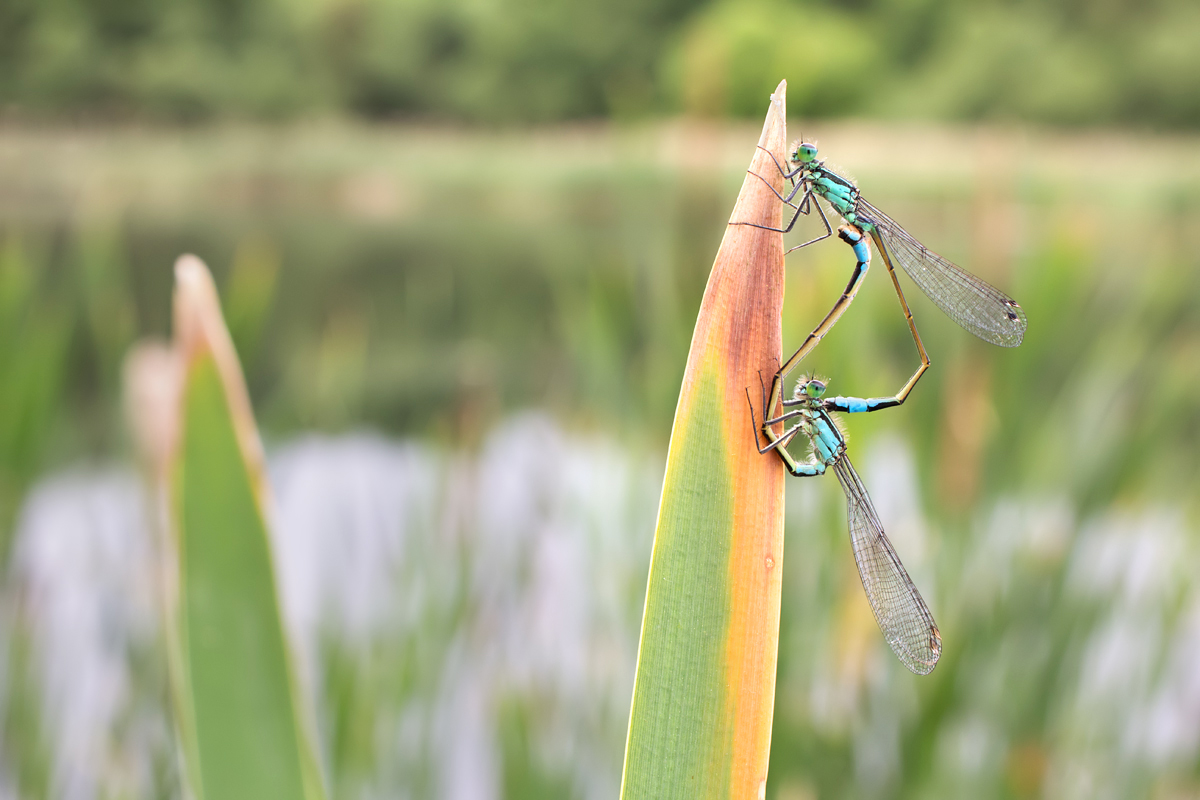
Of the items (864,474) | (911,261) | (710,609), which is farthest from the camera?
(864,474)

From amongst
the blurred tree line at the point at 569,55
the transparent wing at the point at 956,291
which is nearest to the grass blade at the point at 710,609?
the transparent wing at the point at 956,291

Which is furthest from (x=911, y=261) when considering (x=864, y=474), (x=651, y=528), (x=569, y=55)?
(x=569, y=55)

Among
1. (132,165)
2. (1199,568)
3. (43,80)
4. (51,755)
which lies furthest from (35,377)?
(132,165)

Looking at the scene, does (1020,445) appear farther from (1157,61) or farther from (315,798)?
(1157,61)

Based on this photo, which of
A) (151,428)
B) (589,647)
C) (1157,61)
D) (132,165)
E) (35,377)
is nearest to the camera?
(151,428)

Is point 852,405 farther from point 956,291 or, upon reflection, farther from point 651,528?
point 651,528

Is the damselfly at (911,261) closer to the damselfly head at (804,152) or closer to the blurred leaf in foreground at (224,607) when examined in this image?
the damselfly head at (804,152)
